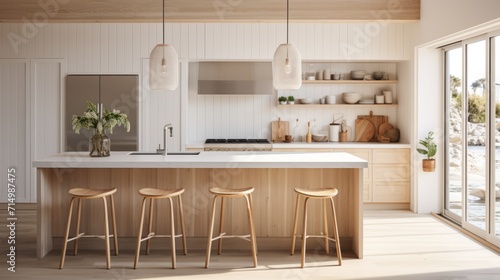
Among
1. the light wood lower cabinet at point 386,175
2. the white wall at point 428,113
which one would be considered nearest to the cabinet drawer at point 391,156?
the light wood lower cabinet at point 386,175

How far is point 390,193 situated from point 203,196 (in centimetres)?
326

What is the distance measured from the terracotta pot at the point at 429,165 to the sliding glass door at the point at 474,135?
0.19 metres

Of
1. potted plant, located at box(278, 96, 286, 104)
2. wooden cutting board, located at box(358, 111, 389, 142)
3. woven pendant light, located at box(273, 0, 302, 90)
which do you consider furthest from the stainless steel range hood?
woven pendant light, located at box(273, 0, 302, 90)

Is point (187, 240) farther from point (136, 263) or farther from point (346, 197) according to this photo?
point (346, 197)

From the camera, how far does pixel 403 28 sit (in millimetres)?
6879

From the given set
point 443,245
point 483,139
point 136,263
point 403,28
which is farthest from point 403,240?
Result: point 403,28

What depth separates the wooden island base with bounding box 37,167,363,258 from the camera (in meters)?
4.59

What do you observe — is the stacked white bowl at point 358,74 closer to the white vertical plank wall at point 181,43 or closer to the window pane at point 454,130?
the white vertical plank wall at point 181,43

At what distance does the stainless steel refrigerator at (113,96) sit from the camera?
6773mm

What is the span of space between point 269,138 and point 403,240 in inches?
113

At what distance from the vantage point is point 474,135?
17.8ft

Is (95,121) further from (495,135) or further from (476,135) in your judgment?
(476,135)

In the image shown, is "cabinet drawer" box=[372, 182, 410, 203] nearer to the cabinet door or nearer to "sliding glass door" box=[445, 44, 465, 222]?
the cabinet door

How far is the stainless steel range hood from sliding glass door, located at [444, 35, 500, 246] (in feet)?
8.14
